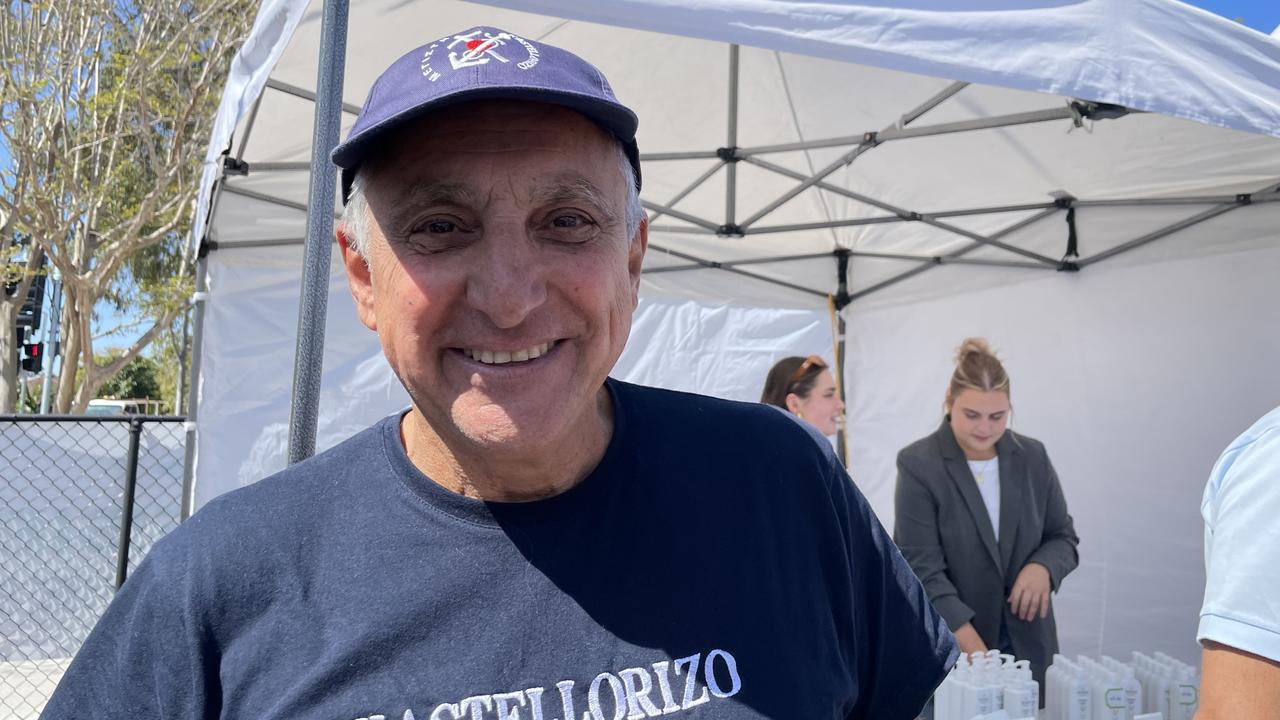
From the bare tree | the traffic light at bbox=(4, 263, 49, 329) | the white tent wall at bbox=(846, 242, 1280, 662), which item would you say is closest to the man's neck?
the white tent wall at bbox=(846, 242, 1280, 662)

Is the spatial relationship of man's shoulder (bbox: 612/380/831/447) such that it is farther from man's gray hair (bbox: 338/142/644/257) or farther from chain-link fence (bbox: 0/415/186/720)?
chain-link fence (bbox: 0/415/186/720)

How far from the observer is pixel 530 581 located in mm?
856

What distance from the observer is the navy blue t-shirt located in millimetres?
813

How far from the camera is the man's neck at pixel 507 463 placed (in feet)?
2.87

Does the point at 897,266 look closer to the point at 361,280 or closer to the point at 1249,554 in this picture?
the point at 1249,554

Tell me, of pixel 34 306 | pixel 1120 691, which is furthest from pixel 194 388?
pixel 34 306

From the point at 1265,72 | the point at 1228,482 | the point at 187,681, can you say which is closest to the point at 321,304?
the point at 187,681

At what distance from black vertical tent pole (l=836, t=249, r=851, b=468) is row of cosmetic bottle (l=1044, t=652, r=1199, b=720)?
250cm

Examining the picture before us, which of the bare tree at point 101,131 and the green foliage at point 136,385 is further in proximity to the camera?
the green foliage at point 136,385

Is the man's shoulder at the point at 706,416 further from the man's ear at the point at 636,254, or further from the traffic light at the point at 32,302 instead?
the traffic light at the point at 32,302

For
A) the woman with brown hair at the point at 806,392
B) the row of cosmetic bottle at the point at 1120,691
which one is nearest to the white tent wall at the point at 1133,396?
the woman with brown hair at the point at 806,392

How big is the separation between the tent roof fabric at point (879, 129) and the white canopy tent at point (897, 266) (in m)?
0.02

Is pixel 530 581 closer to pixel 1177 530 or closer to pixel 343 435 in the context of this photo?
pixel 343 435

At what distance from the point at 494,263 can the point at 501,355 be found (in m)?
0.09
